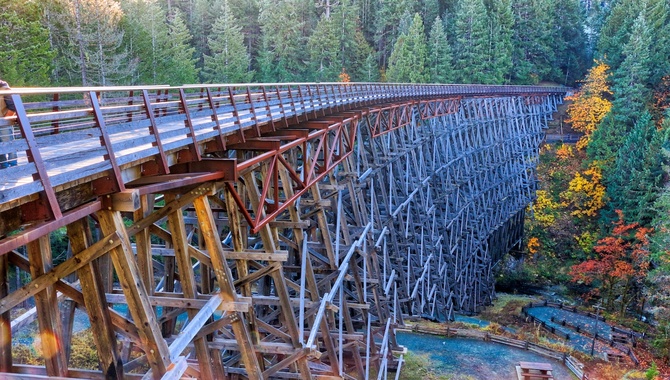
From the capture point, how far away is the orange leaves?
140 ft

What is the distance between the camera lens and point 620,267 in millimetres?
28266

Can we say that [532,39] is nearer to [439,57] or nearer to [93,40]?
[439,57]

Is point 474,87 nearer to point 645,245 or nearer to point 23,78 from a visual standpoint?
point 645,245

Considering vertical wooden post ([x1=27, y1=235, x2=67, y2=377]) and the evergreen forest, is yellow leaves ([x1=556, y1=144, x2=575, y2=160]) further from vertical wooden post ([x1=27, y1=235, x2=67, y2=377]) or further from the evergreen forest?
vertical wooden post ([x1=27, y1=235, x2=67, y2=377])

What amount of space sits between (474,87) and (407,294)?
55.8 feet

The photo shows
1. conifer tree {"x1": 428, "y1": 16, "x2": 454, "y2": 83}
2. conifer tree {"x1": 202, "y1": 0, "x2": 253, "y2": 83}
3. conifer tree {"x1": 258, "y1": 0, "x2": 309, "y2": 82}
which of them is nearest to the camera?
conifer tree {"x1": 202, "y1": 0, "x2": 253, "y2": 83}

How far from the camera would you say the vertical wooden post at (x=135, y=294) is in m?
4.21

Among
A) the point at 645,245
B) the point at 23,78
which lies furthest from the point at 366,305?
the point at 645,245

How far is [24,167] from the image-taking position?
3.35 m

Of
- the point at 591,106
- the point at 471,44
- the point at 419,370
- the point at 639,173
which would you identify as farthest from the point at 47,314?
the point at 471,44

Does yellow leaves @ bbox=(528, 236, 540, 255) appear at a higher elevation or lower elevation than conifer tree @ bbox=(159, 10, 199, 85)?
lower

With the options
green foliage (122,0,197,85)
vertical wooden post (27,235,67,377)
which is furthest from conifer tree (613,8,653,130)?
vertical wooden post (27,235,67,377)

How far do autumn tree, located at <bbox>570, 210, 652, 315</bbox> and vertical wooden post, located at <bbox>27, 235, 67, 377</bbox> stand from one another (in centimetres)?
2793

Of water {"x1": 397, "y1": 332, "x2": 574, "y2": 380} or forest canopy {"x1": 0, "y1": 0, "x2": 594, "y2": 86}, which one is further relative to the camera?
forest canopy {"x1": 0, "y1": 0, "x2": 594, "y2": 86}
